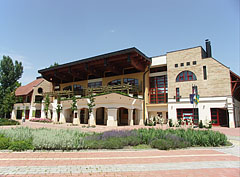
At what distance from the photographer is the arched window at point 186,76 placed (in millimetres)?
24859

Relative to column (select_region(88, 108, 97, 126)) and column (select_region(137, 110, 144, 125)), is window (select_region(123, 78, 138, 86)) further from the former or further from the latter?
column (select_region(88, 108, 97, 126))

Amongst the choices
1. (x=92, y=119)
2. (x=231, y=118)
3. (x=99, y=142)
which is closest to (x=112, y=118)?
(x=92, y=119)

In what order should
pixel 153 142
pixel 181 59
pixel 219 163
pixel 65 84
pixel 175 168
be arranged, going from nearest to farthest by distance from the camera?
pixel 175 168 → pixel 219 163 → pixel 153 142 → pixel 181 59 → pixel 65 84

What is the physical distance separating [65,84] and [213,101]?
3134 cm

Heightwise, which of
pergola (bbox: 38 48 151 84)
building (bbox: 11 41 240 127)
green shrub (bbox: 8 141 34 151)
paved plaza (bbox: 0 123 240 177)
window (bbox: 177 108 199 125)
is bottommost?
paved plaza (bbox: 0 123 240 177)

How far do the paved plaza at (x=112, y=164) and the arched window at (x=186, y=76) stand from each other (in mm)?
19559

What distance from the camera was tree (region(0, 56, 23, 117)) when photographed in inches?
1492

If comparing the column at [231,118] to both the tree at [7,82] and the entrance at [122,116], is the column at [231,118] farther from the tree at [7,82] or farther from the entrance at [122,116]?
the tree at [7,82]

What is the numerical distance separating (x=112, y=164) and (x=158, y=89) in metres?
23.6

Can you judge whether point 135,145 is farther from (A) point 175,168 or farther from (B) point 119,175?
(B) point 119,175

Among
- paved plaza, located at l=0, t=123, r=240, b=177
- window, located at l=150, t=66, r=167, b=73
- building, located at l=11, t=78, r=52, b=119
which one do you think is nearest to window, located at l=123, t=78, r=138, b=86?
window, located at l=150, t=66, r=167, b=73

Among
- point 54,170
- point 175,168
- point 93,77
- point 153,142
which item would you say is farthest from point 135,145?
point 93,77

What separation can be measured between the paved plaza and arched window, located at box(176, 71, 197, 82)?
19.6 m

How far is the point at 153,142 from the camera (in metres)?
8.75
